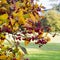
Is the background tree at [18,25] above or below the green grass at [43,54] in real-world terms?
above

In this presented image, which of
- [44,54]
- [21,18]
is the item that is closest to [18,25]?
[21,18]

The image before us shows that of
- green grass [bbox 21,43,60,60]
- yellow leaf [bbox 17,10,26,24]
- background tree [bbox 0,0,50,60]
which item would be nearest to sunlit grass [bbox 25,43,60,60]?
green grass [bbox 21,43,60,60]

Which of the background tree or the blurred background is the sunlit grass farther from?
the background tree

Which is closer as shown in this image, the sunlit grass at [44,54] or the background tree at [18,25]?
the background tree at [18,25]

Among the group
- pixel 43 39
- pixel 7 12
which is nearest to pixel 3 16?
pixel 7 12

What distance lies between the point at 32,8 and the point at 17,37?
0.15 meters

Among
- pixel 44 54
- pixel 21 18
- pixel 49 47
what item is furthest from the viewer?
pixel 49 47

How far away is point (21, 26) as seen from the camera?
4.56 feet

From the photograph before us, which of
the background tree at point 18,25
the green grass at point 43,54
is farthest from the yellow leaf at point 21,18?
the green grass at point 43,54

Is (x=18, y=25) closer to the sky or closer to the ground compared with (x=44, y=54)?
closer to the sky

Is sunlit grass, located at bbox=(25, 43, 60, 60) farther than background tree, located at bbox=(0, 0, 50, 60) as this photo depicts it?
Yes

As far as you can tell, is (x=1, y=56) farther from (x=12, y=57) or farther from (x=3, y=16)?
(x=3, y=16)

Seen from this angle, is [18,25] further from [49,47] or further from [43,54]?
[49,47]

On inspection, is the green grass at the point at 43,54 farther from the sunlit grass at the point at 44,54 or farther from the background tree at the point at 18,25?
the background tree at the point at 18,25
